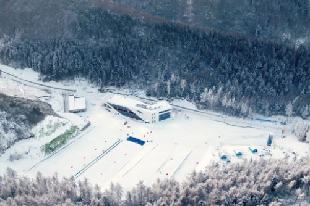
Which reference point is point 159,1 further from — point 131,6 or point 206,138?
point 206,138

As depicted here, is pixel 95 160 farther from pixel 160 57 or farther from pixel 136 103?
pixel 160 57

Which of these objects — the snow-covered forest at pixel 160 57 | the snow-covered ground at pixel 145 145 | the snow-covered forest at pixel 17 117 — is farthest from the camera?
the snow-covered forest at pixel 160 57

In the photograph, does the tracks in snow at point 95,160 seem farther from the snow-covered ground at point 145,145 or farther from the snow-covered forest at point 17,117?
the snow-covered forest at point 17,117

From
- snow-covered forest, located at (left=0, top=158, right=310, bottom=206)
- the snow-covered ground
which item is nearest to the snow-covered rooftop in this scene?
the snow-covered ground

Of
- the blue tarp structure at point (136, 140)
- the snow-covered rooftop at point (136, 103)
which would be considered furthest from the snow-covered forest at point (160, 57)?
the blue tarp structure at point (136, 140)

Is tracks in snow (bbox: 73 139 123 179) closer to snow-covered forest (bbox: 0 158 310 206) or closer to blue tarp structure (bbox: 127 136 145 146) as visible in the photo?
blue tarp structure (bbox: 127 136 145 146)

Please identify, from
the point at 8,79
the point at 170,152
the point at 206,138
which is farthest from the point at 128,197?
the point at 8,79
